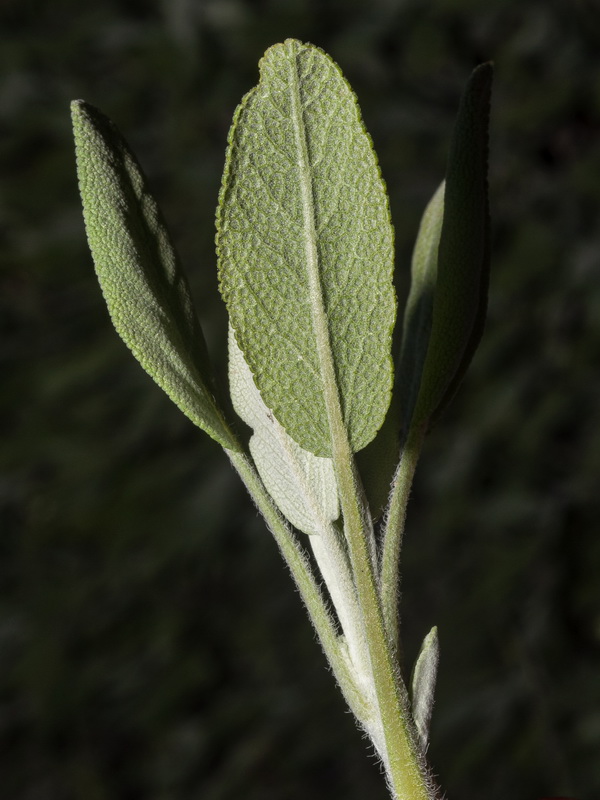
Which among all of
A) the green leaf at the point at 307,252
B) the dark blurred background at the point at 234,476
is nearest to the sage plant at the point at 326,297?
the green leaf at the point at 307,252

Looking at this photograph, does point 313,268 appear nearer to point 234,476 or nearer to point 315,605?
point 315,605

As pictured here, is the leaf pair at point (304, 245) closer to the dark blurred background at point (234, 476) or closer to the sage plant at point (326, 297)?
the sage plant at point (326, 297)

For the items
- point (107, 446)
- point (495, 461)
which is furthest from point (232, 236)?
point (495, 461)

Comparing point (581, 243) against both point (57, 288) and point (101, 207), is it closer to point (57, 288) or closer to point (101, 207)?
point (57, 288)

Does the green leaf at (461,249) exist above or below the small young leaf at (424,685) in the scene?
above

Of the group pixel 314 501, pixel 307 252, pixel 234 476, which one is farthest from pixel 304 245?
pixel 234 476

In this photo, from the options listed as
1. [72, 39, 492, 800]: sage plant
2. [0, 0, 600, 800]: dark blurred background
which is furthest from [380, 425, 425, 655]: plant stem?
[0, 0, 600, 800]: dark blurred background
